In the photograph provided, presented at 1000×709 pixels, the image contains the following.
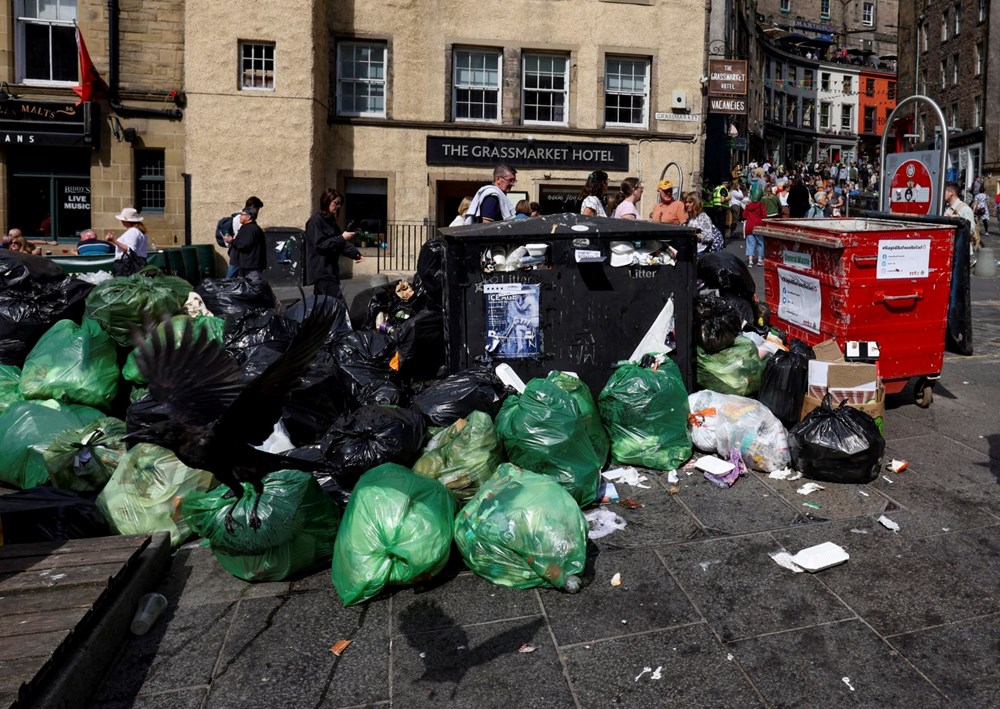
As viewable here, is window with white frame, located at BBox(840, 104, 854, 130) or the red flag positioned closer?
the red flag

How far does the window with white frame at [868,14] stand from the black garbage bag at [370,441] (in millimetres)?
79394

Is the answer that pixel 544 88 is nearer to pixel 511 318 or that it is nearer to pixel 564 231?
pixel 564 231

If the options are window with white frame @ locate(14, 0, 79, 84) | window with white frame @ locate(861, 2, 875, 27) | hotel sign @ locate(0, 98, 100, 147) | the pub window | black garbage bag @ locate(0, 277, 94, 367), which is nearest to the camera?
black garbage bag @ locate(0, 277, 94, 367)

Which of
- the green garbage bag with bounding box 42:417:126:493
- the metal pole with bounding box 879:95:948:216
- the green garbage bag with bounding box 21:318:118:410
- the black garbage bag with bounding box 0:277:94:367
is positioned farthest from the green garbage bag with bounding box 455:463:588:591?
the metal pole with bounding box 879:95:948:216

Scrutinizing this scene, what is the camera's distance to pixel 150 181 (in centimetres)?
1597

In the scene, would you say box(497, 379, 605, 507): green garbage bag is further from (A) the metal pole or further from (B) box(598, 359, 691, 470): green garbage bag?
(A) the metal pole

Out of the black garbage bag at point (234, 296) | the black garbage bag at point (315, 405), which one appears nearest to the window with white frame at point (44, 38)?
the black garbage bag at point (234, 296)

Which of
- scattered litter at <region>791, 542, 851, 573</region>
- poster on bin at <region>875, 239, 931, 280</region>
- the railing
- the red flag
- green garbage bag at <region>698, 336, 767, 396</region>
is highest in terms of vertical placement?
the red flag

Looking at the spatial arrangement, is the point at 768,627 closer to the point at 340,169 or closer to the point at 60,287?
the point at 60,287

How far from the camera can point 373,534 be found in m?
3.58

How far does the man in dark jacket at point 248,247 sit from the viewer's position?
31.9 ft

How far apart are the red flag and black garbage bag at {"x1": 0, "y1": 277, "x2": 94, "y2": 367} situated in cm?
1038

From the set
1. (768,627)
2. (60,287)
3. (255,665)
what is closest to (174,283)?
(60,287)

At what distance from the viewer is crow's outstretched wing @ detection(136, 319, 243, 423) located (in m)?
3.20
